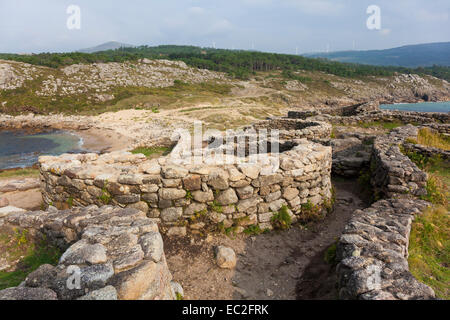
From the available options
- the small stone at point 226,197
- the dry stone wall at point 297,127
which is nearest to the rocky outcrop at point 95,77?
the dry stone wall at point 297,127

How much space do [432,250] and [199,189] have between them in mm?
4612

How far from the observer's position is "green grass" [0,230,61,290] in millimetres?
4009

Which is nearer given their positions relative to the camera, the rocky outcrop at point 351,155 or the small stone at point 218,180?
the small stone at point 218,180

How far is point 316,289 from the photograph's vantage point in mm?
4297

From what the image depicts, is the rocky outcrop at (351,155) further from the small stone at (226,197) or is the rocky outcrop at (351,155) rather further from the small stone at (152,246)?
the small stone at (152,246)

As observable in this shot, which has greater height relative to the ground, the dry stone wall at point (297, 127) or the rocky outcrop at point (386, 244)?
the dry stone wall at point (297, 127)

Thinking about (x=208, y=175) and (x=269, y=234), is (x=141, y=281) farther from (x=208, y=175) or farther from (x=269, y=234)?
(x=269, y=234)

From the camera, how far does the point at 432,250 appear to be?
4.60 meters

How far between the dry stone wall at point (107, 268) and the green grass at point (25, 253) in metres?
0.67

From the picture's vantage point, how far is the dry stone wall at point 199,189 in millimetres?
5465

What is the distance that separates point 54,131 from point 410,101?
287 ft
